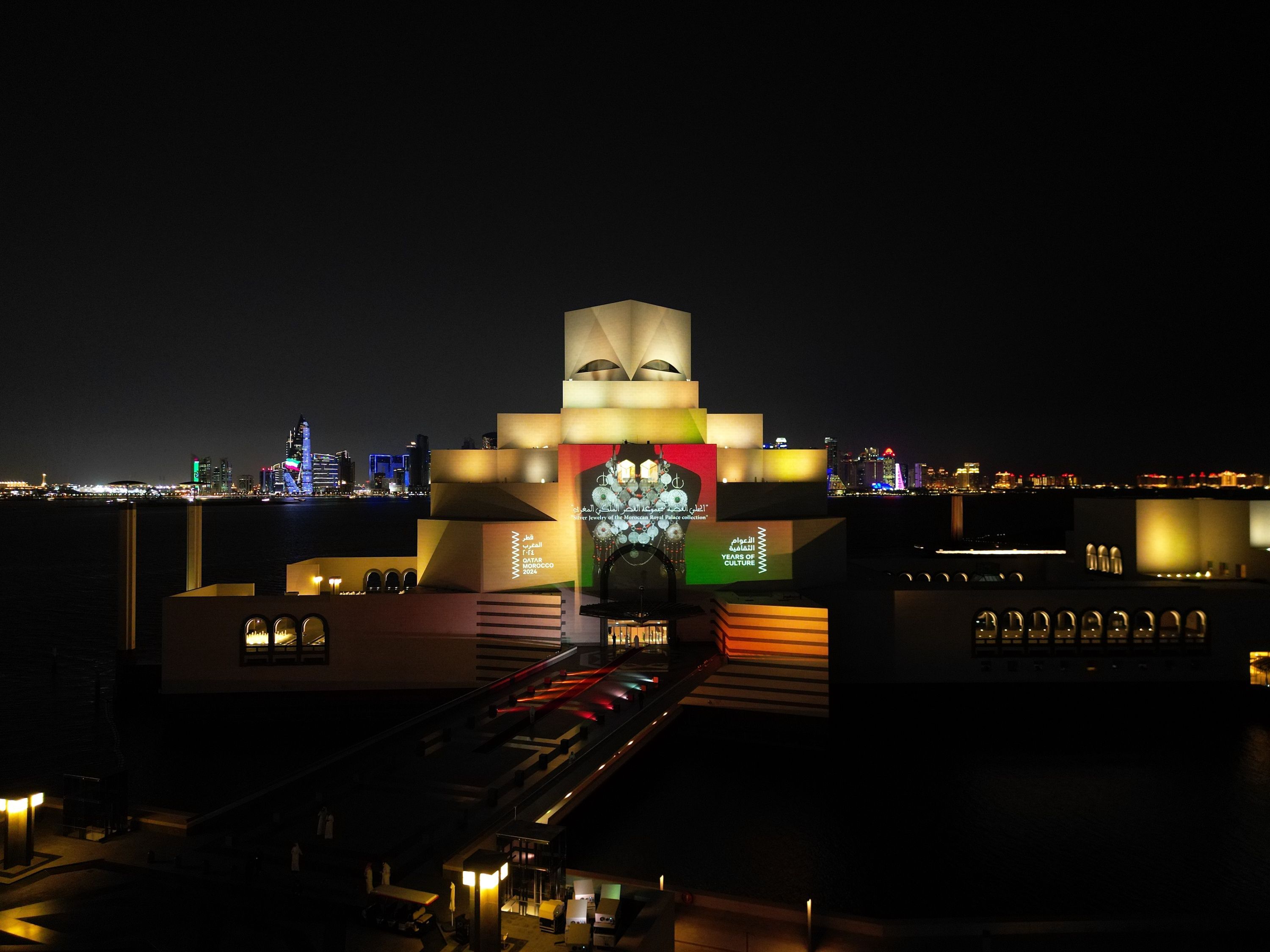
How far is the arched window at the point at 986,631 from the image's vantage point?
2502 cm

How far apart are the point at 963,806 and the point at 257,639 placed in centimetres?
1955

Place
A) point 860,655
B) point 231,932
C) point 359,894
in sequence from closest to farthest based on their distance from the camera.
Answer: point 231,932
point 359,894
point 860,655

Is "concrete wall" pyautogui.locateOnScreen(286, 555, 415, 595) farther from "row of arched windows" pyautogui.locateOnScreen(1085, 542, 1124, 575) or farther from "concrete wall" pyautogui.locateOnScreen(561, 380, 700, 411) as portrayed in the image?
"row of arched windows" pyautogui.locateOnScreen(1085, 542, 1124, 575)

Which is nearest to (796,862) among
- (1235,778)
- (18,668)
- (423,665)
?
(1235,778)

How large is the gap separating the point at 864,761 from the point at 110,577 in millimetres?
58443

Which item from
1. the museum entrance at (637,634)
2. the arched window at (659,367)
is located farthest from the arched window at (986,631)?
the arched window at (659,367)

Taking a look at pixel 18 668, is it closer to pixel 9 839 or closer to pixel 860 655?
pixel 9 839

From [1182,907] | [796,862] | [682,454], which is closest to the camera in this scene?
[1182,907]

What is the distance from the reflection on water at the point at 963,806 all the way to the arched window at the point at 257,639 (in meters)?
11.6

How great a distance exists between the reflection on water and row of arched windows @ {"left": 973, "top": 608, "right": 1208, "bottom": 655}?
4.19 ft

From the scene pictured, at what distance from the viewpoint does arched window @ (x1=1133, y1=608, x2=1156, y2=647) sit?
25422 millimetres

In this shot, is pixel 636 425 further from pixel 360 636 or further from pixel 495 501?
pixel 360 636

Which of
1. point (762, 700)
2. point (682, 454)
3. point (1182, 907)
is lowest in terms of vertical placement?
point (1182, 907)

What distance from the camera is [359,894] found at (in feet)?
35.2
